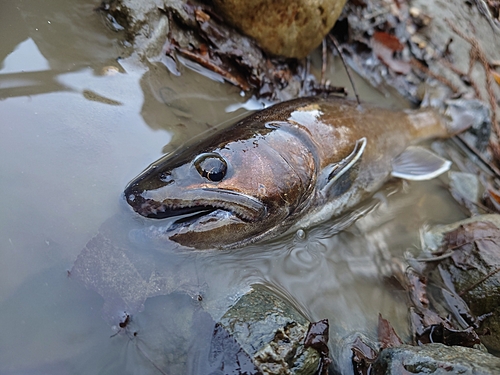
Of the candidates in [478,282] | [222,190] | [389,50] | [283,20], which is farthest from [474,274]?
[389,50]

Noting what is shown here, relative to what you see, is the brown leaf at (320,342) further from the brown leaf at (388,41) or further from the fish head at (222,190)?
the brown leaf at (388,41)

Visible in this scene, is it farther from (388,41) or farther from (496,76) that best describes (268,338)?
(496,76)

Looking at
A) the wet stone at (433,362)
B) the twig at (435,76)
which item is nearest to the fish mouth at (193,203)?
the wet stone at (433,362)

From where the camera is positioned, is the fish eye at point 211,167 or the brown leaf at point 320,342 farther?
the fish eye at point 211,167

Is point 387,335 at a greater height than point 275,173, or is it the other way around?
point 275,173

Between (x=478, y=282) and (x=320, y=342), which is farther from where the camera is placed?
(x=478, y=282)

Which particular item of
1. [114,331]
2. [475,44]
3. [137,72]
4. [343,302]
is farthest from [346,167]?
[475,44]

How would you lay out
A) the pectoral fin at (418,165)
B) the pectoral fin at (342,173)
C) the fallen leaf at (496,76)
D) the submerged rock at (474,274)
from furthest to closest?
the fallen leaf at (496,76), the pectoral fin at (418,165), the pectoral fin at (342,173), the submerged rock at (474,274)
